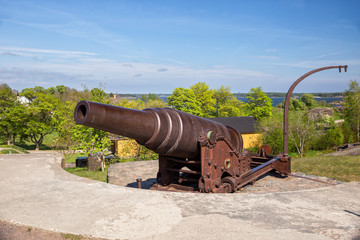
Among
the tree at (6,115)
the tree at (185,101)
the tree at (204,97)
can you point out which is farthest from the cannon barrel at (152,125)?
the tree at (204,97)

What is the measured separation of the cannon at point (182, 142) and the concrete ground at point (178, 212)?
1016 millimetres

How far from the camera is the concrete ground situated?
397cm

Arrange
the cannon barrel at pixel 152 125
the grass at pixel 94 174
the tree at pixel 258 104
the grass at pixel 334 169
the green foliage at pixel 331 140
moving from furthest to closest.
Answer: the tree at pixel 258 104
the green foliage at pixel 331 140
the grass at pixel 94 174
the grass at pixel 334 169
the cannon barrel at pixel 152 125

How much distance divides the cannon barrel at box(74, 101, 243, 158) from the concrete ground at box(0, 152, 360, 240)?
3.28 ft

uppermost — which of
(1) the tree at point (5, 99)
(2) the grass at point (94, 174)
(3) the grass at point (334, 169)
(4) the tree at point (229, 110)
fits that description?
(1) the tree at point (5, 99)

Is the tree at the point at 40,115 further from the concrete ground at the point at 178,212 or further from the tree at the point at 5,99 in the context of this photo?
the concrete ground at the point at 178,212

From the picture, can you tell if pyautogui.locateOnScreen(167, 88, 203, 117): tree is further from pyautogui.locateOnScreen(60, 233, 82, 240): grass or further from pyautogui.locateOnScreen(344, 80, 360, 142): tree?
pyautogui.locateOnScreen(60, 233, 82, 240): grass

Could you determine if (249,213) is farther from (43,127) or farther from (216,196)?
(43,127)

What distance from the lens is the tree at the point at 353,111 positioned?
98.8 feet

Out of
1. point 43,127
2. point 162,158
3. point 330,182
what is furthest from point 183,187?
point 43,127

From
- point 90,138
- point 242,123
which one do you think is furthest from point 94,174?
point 242,123

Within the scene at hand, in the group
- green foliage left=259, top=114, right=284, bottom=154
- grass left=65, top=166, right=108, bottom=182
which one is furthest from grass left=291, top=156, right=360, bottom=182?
green foliage left=259, top=114, right=284, bottom=154

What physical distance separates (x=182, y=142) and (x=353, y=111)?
99.0 ft

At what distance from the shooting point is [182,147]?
6.21m
